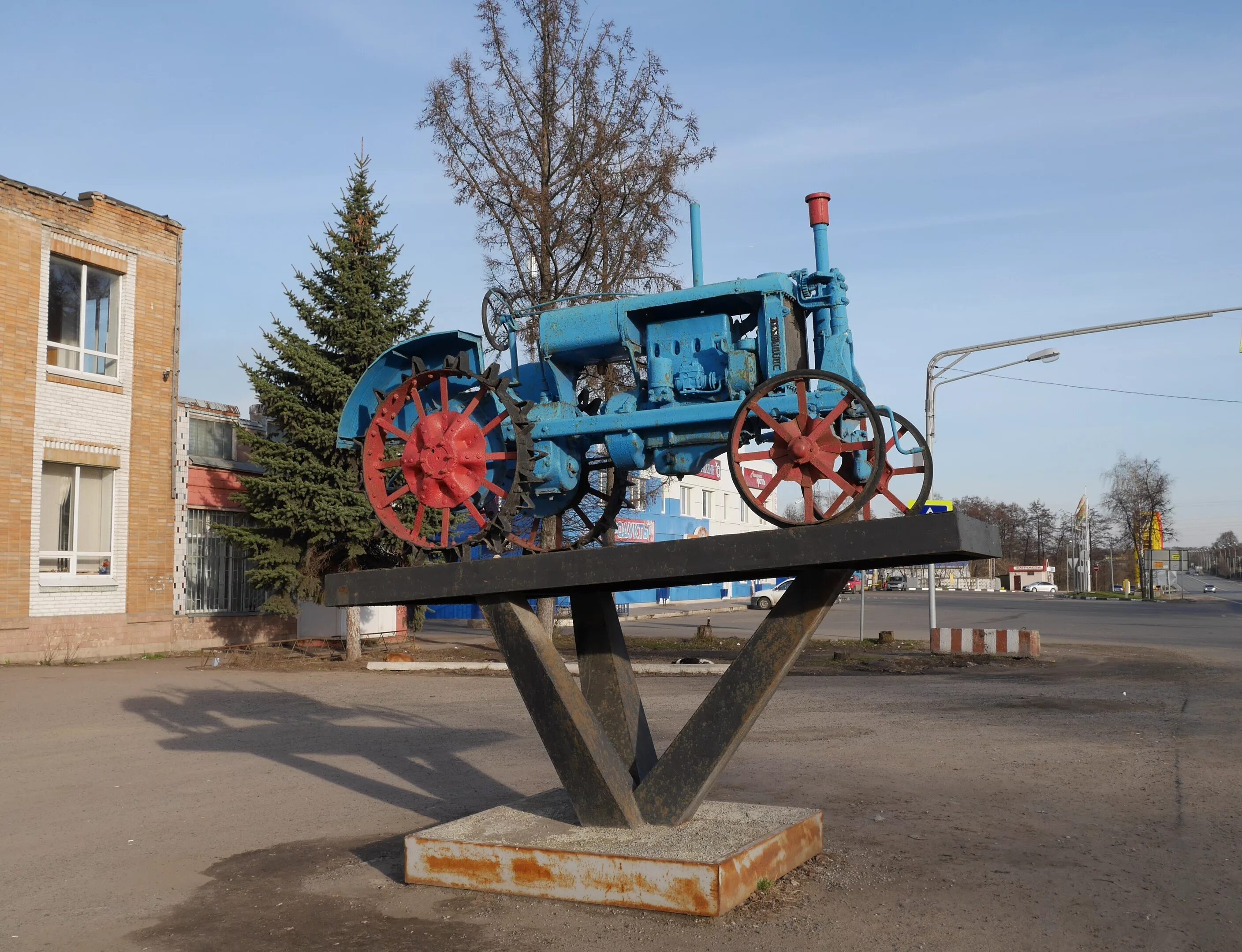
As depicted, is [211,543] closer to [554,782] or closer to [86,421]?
[86,421]

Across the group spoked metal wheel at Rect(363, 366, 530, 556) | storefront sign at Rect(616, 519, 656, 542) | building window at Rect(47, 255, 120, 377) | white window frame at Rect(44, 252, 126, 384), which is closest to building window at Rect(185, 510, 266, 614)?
white window frame at Rect(44, 252, 126, 384)

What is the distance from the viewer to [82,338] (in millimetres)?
20391

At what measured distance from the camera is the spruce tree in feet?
65.6


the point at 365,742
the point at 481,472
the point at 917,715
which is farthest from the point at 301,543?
the point at 481,472

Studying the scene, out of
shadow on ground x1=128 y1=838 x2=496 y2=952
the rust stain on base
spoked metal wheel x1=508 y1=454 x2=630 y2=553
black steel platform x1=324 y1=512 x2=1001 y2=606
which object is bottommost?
shadow on ground x1=128 y1=838 x2=496 y2=952

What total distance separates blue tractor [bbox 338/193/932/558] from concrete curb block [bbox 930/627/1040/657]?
14401 millimetres

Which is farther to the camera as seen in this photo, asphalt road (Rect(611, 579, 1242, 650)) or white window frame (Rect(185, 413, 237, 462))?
asphalt road (Rect(611, 579, 1242, 650))

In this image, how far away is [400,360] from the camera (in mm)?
7633

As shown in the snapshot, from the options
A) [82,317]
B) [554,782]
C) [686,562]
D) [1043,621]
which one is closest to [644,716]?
[686,562]

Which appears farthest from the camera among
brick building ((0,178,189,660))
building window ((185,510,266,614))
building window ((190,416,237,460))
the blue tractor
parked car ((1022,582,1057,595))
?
parked car ((1022,582,1057,595))

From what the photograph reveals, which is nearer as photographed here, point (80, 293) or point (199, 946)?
point (199, 946)

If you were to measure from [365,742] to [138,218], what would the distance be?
588 inches

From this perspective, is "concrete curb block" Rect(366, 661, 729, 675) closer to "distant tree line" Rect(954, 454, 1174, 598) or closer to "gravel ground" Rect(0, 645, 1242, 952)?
"gravel ground" Rect(0, 645, 1242, 952)

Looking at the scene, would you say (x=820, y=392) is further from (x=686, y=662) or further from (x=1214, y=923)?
(x=686, y=662)
